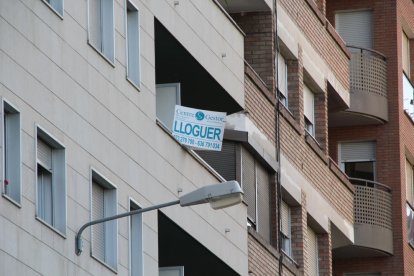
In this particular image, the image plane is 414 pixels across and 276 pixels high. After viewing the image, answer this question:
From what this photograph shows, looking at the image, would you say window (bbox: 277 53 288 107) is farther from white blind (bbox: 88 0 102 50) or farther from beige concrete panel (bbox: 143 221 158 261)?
white blind (bbox: 88 0 102 50)

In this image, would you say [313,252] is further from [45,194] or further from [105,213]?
[45,194]

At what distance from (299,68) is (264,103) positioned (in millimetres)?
3665

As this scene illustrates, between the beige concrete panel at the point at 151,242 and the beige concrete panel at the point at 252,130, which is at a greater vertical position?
the beige concrete panel at the point at 252,130

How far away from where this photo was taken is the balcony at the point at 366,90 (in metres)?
54.8

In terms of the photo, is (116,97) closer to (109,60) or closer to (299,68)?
(109,60)

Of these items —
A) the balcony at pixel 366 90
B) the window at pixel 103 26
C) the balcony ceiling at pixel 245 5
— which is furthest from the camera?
the balcony at pixel 366 90

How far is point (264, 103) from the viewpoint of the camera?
44.2 m

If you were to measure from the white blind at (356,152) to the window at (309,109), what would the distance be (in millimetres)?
5607

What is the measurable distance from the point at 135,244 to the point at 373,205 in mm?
19783

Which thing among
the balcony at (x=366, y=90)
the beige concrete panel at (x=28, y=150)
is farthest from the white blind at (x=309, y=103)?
the beige concrete panel at (x=28, y=150)

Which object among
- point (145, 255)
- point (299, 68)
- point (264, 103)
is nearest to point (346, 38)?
point (299, 68)

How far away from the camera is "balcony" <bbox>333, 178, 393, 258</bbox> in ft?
176

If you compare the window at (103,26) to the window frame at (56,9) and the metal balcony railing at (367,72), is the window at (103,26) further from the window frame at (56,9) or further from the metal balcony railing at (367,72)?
the metal balcony railing at (367,72)

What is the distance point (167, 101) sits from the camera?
40188 mm
